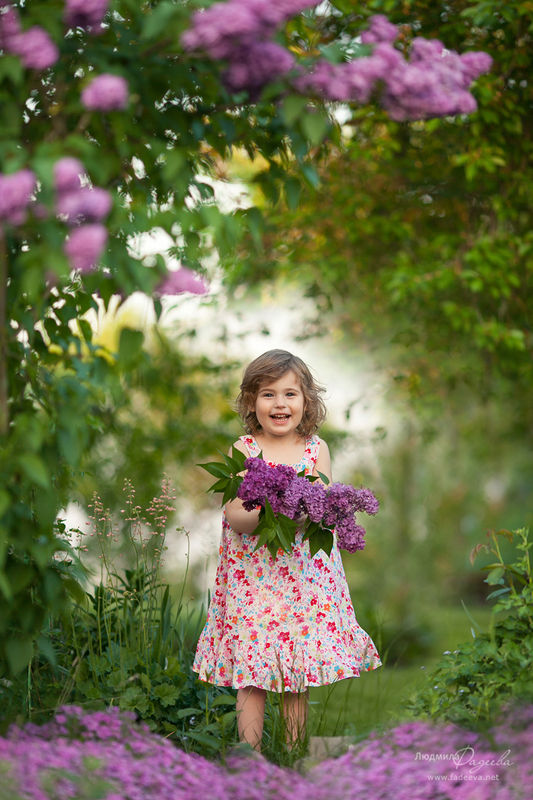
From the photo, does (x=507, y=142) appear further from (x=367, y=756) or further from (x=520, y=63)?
(x=367, y=756)

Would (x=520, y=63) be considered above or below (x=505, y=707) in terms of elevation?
above

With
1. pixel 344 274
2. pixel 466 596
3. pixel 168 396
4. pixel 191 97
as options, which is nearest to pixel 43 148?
pixel 191 97

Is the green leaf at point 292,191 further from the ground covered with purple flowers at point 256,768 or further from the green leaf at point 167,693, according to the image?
the green leaf at point 167,693

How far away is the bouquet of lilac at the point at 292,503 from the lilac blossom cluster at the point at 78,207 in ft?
3.73

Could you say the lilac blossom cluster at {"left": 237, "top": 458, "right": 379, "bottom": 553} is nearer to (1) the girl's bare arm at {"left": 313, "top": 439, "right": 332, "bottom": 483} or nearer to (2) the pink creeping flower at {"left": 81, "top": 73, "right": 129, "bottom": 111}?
(1) the girl's bare arm at {"left": 313, "top": 439, "right": 332, "bottom": 483}

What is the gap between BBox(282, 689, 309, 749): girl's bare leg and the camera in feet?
8.94

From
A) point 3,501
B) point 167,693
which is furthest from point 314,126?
point 167,693

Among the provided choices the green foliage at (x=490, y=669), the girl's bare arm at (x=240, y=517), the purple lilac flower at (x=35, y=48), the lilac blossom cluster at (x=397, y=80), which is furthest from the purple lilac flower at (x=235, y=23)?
the green foliage at (x=490, y=669)

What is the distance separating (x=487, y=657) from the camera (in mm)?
2779

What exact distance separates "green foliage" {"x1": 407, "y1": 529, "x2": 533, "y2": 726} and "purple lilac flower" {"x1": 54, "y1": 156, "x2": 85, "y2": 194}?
192cm

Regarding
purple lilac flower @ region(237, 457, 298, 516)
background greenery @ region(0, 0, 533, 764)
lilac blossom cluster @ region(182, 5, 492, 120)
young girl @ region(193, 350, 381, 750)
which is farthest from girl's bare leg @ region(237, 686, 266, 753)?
lilac blossom cluster @ region(182, 5, 492, 120)

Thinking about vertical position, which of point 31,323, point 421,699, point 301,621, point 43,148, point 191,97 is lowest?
point 421,699

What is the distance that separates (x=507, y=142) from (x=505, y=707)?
3.79 m

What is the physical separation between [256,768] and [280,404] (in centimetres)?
137
